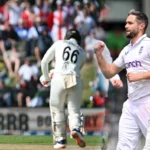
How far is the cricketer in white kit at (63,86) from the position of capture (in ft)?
30.1

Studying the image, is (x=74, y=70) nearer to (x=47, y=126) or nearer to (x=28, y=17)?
(x=47, y=126)

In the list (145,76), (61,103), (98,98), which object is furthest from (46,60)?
(98,98)

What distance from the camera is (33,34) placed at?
1519 cm

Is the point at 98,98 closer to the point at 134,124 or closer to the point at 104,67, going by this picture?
the point at 104,67

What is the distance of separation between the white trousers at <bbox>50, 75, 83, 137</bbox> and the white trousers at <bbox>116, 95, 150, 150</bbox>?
3.15 m

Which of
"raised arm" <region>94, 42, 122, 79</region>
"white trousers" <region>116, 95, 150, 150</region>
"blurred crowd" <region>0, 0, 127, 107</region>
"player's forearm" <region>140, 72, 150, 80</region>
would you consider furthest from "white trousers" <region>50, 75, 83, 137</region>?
"blurred crowd" <region>0, 0, 127, 107</region>

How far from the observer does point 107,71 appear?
6227 millimetres

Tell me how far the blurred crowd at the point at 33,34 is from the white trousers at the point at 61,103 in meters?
4.88

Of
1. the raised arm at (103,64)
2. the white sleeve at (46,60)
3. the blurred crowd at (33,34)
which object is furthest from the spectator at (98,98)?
the raised arm at (103,64)

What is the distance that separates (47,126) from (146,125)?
27.3 ft

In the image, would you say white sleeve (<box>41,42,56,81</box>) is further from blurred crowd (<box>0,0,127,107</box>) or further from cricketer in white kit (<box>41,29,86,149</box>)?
blurred crowd (<box>0,0,127,107</box>)

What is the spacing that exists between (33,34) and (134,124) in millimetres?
9421

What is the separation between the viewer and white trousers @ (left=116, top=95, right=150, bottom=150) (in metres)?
5.99

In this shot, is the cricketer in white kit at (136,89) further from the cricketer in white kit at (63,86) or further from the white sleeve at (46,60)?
the white sleeve at (46,60)
